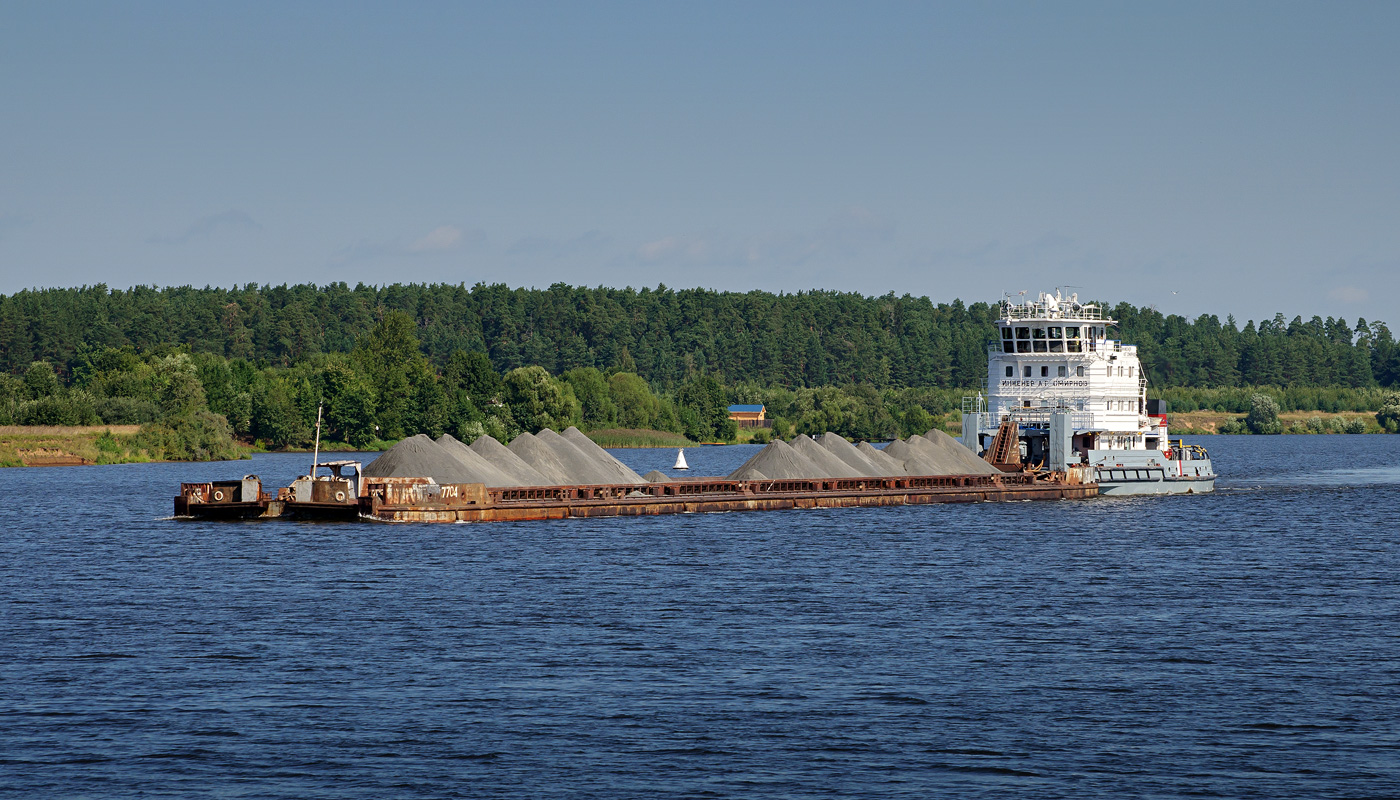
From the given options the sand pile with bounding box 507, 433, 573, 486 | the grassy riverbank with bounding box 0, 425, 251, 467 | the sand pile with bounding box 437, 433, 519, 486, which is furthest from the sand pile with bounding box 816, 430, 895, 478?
the grassy riverbank with bounding box 0, 425, 251, 467

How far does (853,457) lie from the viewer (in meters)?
74.1

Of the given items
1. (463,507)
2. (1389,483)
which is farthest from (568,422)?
(463,507)

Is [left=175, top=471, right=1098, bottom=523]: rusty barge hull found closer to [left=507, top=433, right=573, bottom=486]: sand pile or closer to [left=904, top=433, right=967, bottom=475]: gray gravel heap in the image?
[left=904, top=433, right=967, bottom=475]: gray gravel heap

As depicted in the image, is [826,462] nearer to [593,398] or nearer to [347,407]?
[347,407]

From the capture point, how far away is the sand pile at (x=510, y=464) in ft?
211

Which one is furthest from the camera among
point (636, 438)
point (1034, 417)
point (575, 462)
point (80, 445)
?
point (636, 438)

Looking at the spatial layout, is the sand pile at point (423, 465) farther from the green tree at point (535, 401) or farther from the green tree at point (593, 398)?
the green tree at point (593, 398)

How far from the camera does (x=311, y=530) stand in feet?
191

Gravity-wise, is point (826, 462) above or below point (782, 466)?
above

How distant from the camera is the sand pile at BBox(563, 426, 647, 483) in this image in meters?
68.2

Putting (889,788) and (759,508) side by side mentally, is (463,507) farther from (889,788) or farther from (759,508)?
(889,788)

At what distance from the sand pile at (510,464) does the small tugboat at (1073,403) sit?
83.0 ft

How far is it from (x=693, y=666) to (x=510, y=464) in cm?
3639

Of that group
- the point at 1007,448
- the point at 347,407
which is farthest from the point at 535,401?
the point at 1007,448
